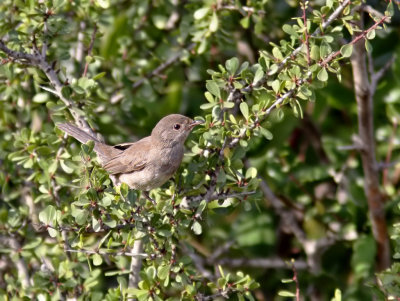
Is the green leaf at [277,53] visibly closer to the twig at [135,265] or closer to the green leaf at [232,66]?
the green leaf at [232,66]

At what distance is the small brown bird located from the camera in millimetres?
4477

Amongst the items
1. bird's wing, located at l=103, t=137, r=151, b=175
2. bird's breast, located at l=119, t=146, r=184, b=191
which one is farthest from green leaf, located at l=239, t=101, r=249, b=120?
bird's wing, located at l=103, t=137, r=151, b=175

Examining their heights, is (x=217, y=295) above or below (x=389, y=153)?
above

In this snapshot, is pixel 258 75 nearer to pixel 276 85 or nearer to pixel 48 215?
pixel 276 85

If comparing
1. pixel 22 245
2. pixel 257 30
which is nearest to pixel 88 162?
pixel 22 245

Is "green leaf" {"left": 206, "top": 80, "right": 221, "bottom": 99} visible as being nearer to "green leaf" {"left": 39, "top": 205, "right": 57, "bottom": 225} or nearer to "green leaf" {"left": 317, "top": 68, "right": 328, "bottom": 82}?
"green leaf" {"left": 317, "top": 68, "right": 328, "bottom": 82}

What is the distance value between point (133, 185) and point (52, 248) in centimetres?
71

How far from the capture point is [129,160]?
15.9ft

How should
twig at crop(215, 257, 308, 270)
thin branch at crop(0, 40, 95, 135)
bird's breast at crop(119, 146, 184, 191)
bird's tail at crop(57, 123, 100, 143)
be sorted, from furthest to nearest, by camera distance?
1. twig at crop(215, 257, 308, 270)
2. bird's breast at crop(119, 146, 184, 191)
3. bird's tail at crop(57, 123, 100, 143)
4. thin branch at crop(0, 40, 95, 135)

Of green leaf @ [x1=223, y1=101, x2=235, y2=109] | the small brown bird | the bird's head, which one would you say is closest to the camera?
green leaf @ [x1=223, y1=101, x2=235, y2=109]

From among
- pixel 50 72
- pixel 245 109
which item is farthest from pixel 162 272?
pixel 50 72

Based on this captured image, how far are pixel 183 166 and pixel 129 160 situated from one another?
0.64 meters

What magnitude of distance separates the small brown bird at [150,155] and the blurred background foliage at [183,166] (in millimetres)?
156

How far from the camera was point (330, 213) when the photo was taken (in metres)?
5.35
